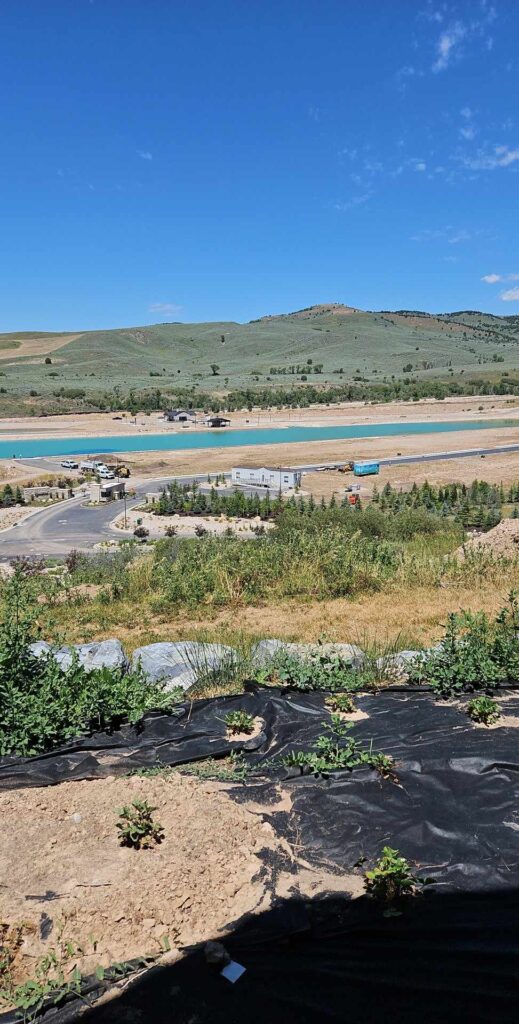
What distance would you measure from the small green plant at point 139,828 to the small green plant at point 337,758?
0.94m

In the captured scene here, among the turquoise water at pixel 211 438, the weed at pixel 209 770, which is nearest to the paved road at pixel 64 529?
the turquoise water at pixel 211 438

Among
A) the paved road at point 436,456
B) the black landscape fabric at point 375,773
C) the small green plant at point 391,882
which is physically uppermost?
the small green plant at point 391,882

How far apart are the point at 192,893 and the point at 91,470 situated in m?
46.0

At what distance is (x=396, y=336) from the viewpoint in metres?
165

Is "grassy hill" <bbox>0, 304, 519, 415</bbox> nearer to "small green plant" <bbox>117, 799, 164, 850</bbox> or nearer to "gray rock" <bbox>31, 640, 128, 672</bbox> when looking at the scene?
"gray rock" <bbox>31, 640, 128, 672</bbox>

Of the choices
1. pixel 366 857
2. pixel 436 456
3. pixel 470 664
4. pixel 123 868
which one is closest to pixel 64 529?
pixel 470 664

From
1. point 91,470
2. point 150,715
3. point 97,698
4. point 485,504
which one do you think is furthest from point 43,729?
point 91,470

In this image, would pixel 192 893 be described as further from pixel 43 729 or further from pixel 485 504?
pixel 485 504

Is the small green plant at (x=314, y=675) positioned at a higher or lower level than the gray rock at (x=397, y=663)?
higher

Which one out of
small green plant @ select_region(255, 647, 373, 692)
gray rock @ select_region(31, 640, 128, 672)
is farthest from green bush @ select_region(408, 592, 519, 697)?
gray rock @ select_region(31, 640, 128, 672)

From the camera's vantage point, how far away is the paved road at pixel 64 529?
27875mm

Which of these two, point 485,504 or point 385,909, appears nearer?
point 385,909

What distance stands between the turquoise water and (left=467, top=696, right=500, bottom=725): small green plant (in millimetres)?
53990

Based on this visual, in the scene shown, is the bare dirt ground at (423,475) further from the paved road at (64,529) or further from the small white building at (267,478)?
the paved road at (64,529)
